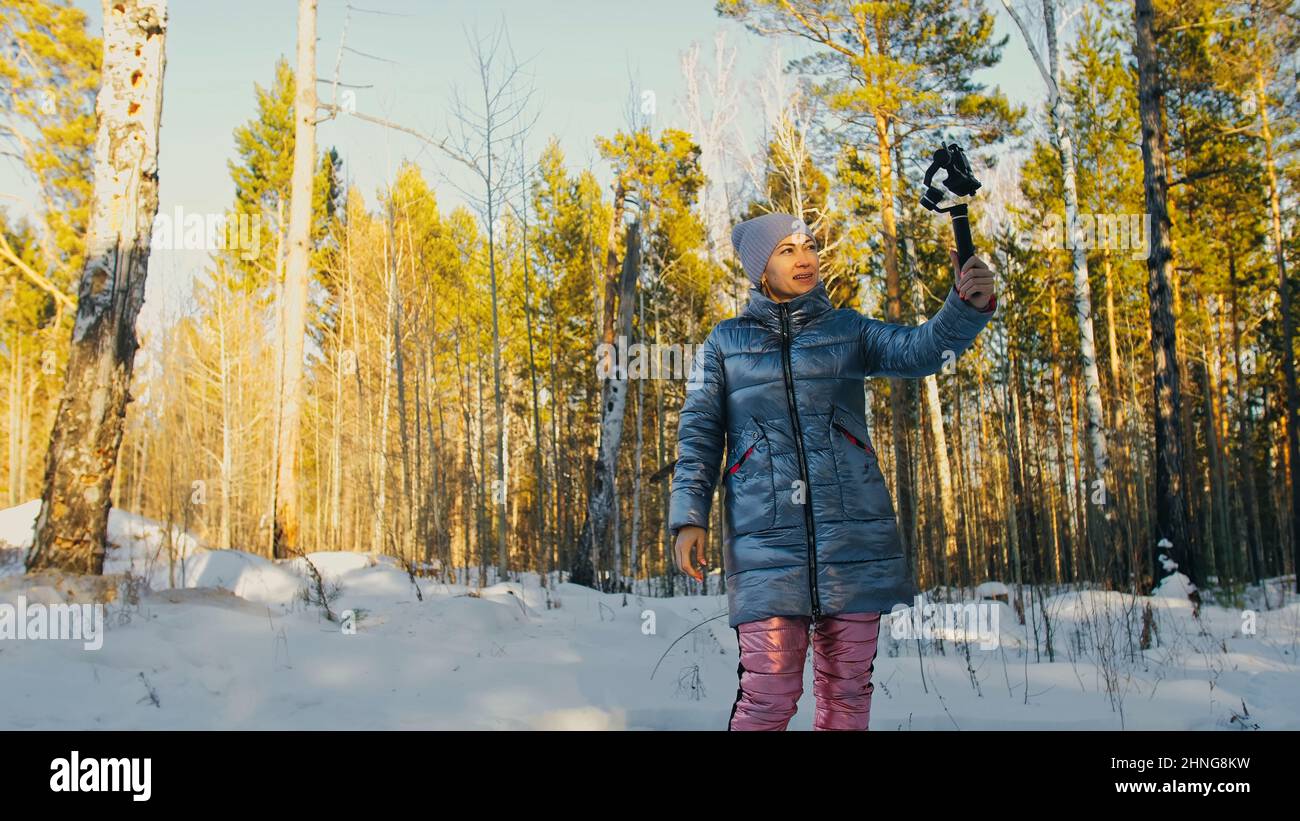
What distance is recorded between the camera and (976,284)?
2.23 metres

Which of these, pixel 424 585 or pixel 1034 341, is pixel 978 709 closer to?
pixel 424 585

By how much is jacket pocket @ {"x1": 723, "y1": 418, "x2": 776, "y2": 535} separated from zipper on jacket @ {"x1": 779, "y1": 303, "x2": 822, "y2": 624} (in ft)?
0.28

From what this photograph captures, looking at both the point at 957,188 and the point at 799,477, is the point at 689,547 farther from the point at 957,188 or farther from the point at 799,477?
the point at 957,188

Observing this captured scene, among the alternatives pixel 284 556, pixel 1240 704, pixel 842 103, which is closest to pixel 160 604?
pixel 284 556

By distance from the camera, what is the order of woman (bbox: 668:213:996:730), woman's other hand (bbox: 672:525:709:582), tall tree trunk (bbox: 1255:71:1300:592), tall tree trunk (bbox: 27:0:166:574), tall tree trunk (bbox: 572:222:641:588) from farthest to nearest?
tall tree trunk (bbox: 1255:71:1300:592) < tall tree trunk (bbox: 572:222:641:588) < tall tree trunk (bbox: 27:0:166:574) < woman's other hand (bbox: 672:525:709:582) < woman (bbox: 668:213:996:730)

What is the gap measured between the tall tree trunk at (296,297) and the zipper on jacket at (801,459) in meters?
8.75

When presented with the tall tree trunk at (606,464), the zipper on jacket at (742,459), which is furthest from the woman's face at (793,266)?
the tall tree trunk at (606,464)

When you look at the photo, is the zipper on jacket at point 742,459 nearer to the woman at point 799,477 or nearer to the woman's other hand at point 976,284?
the woman at point 799,477

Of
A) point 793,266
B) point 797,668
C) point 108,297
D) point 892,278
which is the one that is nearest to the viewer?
point 797,668

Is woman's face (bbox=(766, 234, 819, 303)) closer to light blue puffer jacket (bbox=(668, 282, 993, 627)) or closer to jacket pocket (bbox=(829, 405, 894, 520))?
light blue puffer jacket (bbox=(668, 282, 993, 627))

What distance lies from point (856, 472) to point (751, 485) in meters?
0.29

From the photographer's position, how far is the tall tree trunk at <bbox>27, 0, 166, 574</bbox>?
579 centimetres

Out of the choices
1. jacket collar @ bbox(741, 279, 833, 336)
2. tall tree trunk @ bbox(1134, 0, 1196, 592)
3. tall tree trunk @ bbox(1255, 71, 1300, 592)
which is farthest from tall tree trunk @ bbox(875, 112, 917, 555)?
jacket collar @ bbox(741, 279, 833, 336)

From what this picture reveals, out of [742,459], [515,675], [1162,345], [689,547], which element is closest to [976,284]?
[742,459]
